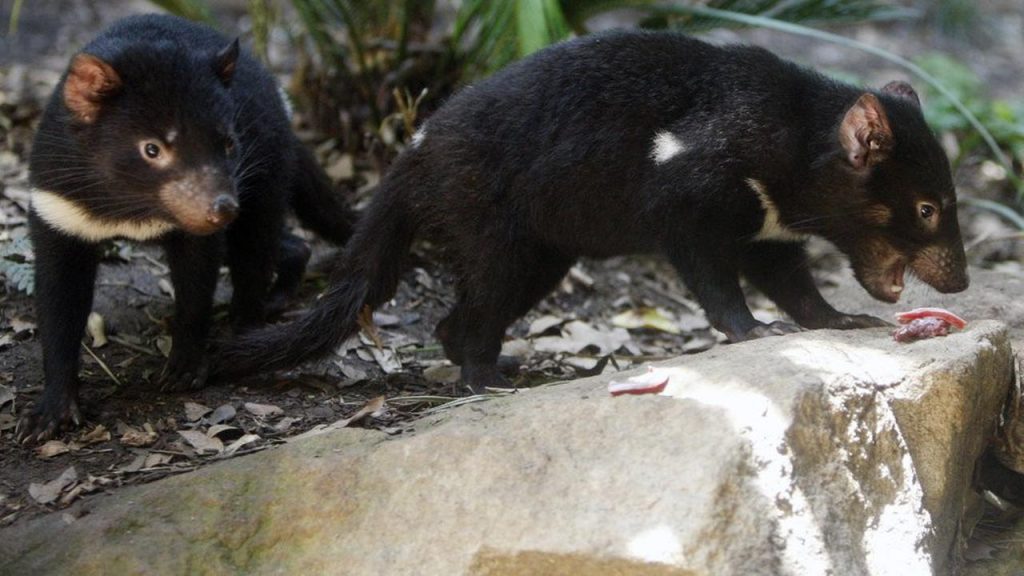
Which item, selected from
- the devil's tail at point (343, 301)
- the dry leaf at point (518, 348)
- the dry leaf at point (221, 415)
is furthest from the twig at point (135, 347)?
the dry leaf at point (518, 348)

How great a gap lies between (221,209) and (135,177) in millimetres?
349

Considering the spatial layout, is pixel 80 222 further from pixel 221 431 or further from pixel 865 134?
pixel 865 134

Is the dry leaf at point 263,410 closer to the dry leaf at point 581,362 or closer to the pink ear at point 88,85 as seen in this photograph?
the pink ear at point 88,85

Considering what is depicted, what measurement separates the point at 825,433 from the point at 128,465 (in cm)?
225

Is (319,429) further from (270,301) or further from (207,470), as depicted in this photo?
(270,301)

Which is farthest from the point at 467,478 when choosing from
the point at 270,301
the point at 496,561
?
the point at 270,301

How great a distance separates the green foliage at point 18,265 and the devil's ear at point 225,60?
49.3 inches

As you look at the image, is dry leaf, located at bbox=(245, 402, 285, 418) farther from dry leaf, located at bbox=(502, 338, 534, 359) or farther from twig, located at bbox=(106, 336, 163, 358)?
dry leaf, located at bbox=(502, 338, 534, 359)

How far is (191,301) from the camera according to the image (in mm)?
4570

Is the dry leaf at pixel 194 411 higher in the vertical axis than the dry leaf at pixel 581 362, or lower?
higher

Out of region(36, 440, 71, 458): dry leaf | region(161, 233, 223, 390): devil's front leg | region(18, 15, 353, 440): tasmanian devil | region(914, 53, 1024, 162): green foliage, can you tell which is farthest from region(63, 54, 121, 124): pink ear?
region(914, 53, 1024, 162): green foliage

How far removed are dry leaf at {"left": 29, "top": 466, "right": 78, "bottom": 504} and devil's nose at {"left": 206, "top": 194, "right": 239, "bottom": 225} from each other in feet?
3.19

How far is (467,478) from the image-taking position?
3.28 metres

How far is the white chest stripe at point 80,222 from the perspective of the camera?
427 centimetres
